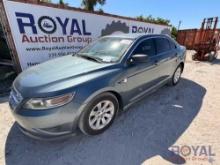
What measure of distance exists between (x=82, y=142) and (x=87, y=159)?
1.16 feet

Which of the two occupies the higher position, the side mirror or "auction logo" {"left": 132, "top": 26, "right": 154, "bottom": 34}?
"auction logo" {"left": 132, "top": 26, "right": 154, "bottom": 34}

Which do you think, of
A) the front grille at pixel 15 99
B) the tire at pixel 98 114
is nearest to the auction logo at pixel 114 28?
the tire at pixel 98 114

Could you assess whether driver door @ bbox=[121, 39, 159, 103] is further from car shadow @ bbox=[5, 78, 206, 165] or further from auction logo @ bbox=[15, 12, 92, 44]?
auction logo @ bbox=[15, 12, 92, 44]

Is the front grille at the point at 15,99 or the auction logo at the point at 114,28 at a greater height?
the auction logo at the point at 114,28

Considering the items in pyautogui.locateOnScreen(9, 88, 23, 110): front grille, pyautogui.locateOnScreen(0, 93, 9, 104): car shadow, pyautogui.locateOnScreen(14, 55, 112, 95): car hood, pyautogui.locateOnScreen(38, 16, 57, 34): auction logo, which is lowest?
pyautogui.locateOnScreen(0, 93, 9, 104): car shadow

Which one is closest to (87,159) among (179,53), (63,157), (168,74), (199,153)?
(63,157)

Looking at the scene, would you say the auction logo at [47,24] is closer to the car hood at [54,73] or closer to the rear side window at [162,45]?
the car hood at [54,73]

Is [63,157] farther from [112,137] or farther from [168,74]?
[168,74]

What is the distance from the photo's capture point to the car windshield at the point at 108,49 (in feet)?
10.5

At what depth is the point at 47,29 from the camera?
5828mm

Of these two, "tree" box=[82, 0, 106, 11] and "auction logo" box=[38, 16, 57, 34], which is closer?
"auction logo" box=[38, 16, 57, 34]

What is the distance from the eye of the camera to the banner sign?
5.20 meters

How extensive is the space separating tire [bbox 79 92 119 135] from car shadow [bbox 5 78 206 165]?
6.4 inches

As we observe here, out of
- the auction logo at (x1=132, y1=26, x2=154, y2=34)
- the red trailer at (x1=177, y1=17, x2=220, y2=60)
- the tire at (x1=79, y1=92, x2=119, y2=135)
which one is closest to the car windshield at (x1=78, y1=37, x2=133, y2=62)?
the tire at (x1=79, y1=92, x2=119, y2=135)
